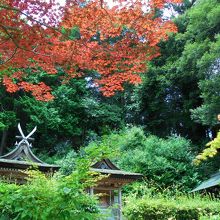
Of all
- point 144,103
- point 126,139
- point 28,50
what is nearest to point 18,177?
point 28,50

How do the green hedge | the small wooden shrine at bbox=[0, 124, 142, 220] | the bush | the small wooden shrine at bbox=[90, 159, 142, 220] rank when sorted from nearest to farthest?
the bush, the small wooden shrine at bbox=[0, 124, 142, 220], the small wooden shrine at bbox=[90, 159, 142, 220], the green hedge

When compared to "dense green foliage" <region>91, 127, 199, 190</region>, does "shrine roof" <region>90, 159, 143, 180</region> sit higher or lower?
lower

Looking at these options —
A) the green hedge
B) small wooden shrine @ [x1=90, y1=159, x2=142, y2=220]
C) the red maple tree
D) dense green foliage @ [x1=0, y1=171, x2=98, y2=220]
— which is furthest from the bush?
the green hedge

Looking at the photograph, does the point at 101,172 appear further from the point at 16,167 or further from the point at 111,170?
the point at 16,167

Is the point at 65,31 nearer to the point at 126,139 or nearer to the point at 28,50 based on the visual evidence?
the point at 28,50

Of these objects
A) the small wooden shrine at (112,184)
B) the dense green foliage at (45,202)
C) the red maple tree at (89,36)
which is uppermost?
the red maple tree at (89,36)

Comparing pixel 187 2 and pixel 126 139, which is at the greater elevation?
pixel 187 2

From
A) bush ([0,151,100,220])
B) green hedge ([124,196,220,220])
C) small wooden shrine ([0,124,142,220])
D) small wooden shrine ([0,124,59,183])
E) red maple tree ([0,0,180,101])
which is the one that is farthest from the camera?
green hedge ([124,196,220,220])

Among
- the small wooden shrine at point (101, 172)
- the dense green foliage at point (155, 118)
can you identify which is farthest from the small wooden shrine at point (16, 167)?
the dense green foliage at point (155, 118)

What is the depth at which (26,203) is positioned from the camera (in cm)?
272

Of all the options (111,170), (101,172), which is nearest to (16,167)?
(101,172)

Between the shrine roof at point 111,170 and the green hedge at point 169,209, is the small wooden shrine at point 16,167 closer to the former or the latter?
the shrine roof at point 111,170

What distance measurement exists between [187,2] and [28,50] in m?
16.8

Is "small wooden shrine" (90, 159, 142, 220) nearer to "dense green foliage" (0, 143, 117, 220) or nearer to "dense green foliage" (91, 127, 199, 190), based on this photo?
"dense green foliage" (91, 127, 199, 190)
